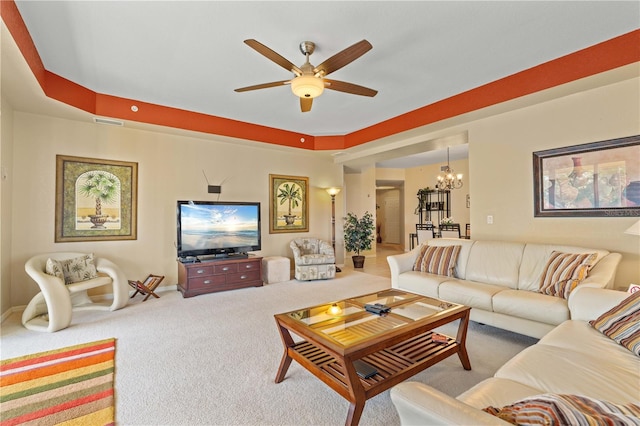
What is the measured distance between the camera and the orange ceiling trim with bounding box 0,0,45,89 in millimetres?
2129

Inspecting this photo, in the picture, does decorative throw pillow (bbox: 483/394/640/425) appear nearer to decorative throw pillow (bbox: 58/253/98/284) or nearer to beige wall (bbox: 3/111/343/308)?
decorative throw pillow (bbox: 58/253/98/284)

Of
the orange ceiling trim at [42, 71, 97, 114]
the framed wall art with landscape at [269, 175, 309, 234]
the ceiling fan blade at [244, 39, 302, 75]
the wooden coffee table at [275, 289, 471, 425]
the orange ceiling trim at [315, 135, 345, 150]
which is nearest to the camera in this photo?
the wooden coffee table at [275, 289, 471, 425]

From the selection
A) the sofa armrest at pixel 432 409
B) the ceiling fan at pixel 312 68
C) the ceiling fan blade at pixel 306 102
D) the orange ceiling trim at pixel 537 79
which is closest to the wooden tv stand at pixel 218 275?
the ceiling fan blade at pixel 306 102

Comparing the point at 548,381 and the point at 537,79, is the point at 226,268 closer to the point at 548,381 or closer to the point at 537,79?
the point at 548,381

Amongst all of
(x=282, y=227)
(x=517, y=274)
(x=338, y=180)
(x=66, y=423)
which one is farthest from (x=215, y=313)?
(x=338, y=180)

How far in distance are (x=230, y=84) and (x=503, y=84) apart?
3.31 metres

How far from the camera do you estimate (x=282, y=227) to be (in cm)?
611

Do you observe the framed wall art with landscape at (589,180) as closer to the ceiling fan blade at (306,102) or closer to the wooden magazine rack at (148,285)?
the ceiling fan blade at (306,102)

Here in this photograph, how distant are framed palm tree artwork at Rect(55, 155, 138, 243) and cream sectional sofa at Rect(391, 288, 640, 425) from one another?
4.79 m

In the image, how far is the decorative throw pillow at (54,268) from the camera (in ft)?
11.3

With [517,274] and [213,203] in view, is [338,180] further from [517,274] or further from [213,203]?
[517,274]

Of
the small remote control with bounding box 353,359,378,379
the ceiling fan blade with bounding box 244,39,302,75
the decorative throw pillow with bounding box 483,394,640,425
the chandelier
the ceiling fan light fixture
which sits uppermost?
the ceiling fan blade with bounding box 244,39,302,75

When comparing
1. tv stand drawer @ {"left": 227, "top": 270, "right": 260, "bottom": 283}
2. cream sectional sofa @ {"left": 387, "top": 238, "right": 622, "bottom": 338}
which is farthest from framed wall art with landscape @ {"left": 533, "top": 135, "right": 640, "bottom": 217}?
tv stand drawer @ {"left": 227, "top": 270, "right": 260, "bottom": 283}

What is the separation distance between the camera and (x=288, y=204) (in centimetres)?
619
